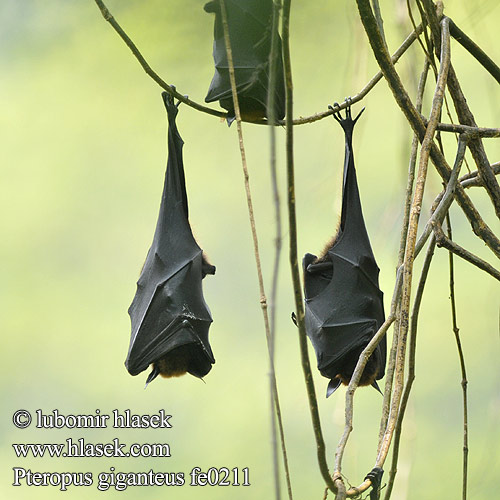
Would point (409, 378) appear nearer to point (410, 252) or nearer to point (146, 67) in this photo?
point (410, 252)

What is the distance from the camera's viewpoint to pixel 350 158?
5.65 feet

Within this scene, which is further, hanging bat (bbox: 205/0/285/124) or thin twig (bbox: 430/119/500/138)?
hanging bat (bbox: 205/0/285/124)

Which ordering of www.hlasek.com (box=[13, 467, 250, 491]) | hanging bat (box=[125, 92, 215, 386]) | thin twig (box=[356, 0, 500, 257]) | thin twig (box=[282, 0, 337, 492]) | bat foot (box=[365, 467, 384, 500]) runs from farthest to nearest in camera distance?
www.hlasek.com (box=[13, 467, 250, 491]) < hanging bat (box=[125, 92, 215, 386]) < thin twig (box=[356, 0, 500, 257]) < bat foot (box=[365, 467, 384, 500]) < thin twig (box=[282, 0, 337, 492])

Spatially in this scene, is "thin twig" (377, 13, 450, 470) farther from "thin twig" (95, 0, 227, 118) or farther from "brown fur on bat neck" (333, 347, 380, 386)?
"brown fur on bat neck" (333, 347, 380, 386)

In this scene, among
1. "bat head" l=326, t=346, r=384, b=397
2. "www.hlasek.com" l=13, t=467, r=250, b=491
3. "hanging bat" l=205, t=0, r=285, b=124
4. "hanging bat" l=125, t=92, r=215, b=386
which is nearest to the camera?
"hanging bat" l=205, t=0, r=285, b=124

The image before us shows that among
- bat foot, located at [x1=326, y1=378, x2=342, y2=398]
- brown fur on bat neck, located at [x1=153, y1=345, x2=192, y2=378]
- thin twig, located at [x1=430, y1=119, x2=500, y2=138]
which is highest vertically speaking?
thin twig, located at [x1=430, y1=119, x2=500, y2=138]

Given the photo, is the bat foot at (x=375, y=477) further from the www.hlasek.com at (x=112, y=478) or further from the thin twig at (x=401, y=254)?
the www.hlasek.com at (x=112, y=478)

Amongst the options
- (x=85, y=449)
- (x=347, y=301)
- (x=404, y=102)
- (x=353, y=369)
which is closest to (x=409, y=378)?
(x=404, y=102)

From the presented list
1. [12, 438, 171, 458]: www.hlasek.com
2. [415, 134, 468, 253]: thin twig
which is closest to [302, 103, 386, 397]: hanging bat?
[415, 134, 468, 253]: thin twig

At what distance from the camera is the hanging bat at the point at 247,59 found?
1.64 metres

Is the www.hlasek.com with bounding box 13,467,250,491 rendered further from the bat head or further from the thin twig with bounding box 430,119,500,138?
the thin twig with bounding box 430,119,500,138

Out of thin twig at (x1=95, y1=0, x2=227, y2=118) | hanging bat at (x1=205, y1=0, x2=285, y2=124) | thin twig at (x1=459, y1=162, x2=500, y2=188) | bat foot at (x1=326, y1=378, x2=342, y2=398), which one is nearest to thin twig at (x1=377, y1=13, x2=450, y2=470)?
thin twig at (x1=459, y1=162, x2=500, y2=188)

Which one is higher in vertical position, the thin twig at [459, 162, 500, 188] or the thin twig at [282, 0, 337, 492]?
the thin twig at [459, 162, 500, 188]

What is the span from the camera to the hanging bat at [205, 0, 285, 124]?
1.64m
